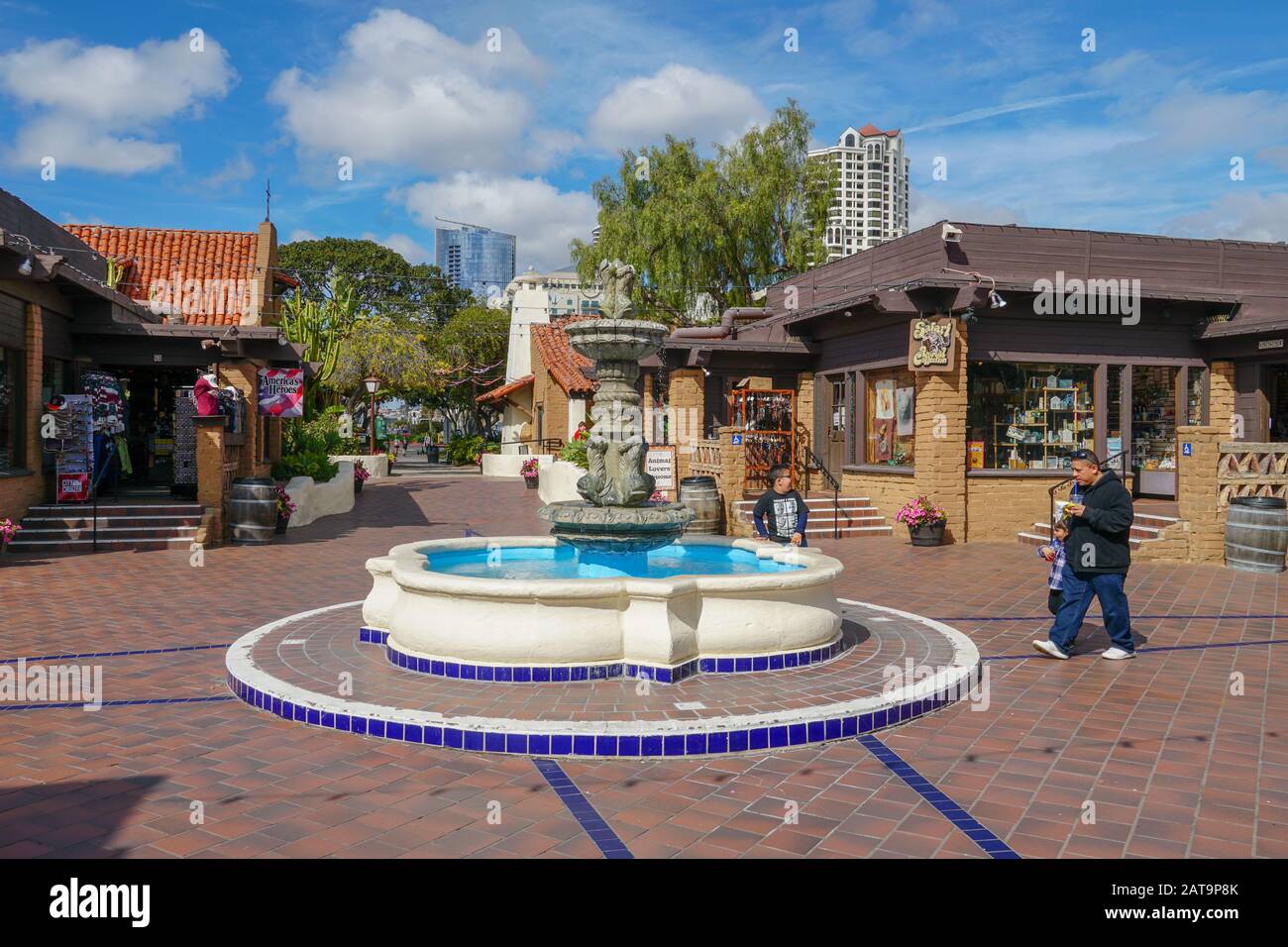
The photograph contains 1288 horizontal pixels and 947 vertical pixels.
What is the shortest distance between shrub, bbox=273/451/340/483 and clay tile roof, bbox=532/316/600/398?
31.7 ft

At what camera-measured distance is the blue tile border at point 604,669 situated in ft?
21.6

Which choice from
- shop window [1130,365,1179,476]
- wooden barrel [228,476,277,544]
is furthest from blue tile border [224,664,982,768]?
shop window [1130,365,1179,476]

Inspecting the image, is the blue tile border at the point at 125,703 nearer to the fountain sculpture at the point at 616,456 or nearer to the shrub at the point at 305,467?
the fountain sculpture at the point at 616,456

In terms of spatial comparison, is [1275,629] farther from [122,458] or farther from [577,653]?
[122,458]

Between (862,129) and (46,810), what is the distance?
69514 mm

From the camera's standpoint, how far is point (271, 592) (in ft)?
36.0

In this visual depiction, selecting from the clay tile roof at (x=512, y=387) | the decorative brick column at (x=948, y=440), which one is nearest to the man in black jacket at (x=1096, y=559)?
the decorative brick column at (x=948, y=440)

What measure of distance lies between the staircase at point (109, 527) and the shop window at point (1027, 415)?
46.6 feet

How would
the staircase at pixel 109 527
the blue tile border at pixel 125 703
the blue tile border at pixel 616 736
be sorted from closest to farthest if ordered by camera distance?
1. the blue tile border at pixel 616 736
2. the blue tile border at pixel 125 703
3. the staircase at pixel 109 527

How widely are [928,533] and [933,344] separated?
3.34m

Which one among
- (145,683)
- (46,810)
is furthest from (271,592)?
(46,810)

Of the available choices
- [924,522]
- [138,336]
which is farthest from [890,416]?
[138,336]

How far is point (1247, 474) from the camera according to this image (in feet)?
44.8
